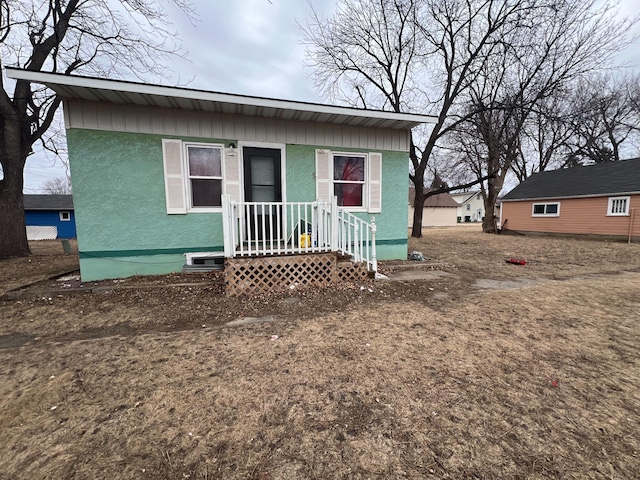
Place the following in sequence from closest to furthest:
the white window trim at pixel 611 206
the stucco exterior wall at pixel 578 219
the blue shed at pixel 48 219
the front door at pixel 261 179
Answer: the front door at pixel 261 179 → the white window trim at pixel 611 206 → the stucco exterior wall at pixel 578 219 → the blue shed at pixel 48 219

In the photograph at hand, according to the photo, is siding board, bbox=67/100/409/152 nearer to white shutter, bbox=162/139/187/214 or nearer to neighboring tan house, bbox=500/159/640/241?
white shutter, bbox=162/139/187/214

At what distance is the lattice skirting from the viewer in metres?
4.41

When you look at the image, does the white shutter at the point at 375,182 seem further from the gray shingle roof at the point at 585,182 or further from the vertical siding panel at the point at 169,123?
the gray shingle roof at the point at 585,182

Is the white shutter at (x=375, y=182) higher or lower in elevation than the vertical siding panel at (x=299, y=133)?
lower

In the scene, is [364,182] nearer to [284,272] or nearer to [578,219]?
[284,272]

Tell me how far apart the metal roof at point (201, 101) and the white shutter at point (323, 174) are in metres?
0.72

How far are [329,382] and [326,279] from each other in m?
2.64

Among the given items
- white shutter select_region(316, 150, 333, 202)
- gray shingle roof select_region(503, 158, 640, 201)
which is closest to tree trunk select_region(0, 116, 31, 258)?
white shutter select_region(316, 150, 333, 202)

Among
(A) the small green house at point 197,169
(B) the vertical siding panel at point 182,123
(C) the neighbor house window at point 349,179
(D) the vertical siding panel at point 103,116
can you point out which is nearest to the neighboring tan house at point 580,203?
(A) the small green house at point 197,169

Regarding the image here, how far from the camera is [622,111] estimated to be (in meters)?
20.8

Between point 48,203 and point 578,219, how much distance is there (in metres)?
34.6

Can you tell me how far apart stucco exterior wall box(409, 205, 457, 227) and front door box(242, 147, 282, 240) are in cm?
2740

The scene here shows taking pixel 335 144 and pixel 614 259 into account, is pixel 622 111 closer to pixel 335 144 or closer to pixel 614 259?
pixel 614 259

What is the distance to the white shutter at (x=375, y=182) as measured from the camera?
666 centimetres
